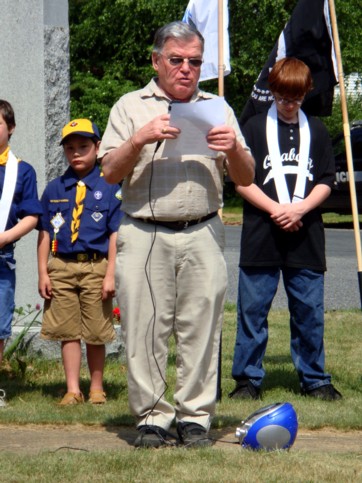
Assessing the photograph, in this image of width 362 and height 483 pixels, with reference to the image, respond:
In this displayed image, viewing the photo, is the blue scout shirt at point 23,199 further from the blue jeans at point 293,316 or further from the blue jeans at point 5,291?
the blue jeans at point 293,316

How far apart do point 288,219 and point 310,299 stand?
0.55 metres

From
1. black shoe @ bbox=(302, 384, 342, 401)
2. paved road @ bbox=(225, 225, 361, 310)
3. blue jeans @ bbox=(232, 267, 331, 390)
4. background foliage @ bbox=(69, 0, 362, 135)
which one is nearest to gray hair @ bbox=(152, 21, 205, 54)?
blue jeans @ bbox=(232, 267, 331, 390)

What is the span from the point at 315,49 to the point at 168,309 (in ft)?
9.60

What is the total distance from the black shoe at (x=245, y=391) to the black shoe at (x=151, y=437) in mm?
1449

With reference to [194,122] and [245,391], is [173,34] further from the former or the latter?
[245,391]

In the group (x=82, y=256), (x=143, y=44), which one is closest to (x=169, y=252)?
(x=82, y=256)

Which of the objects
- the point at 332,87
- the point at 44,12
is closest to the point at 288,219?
the point at 332,87

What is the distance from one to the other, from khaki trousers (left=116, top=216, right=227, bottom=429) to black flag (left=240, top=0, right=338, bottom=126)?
Answer: 2338mm

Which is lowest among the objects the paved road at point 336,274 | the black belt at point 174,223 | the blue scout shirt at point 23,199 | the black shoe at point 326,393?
the black shoe at point 326,393

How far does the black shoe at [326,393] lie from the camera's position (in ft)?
23.8

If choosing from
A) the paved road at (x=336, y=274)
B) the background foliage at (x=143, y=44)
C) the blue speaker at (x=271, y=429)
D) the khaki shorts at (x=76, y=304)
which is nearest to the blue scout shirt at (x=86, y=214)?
the khaki shorts at (x=76, y=304)

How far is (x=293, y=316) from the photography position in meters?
7.38

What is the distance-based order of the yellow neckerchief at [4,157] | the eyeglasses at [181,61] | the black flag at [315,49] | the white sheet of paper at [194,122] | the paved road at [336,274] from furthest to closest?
the paved road at [336,274] → the black flag at [315,49] → the yellow neckerchief at [4,157] → the eyeglasses at [181,61] → the white sheet of paper at [194,122]

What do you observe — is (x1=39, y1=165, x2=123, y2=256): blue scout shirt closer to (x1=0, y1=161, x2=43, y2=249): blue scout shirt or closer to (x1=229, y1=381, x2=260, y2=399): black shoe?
(x1=0, y1=161, x2=43, y2=249): blue scout shirt
